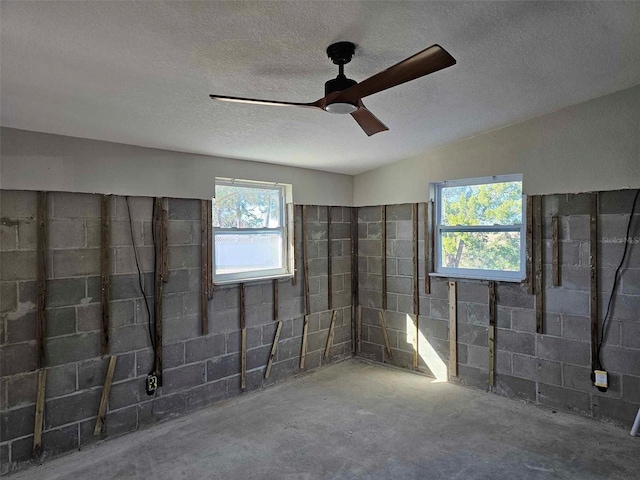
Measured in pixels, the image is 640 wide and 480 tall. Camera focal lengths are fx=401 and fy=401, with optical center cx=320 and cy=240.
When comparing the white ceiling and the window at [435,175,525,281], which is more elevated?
the white ceiling

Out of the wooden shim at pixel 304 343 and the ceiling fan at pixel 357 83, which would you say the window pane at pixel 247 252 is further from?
the ceiling fan at pixel 357 83

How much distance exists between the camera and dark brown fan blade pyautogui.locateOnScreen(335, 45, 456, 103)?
177 centimetres

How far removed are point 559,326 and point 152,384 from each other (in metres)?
3.89

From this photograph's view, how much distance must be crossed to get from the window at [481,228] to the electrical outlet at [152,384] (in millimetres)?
3292

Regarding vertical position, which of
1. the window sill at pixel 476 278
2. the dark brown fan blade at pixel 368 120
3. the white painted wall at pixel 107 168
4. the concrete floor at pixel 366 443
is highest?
the dark brown fan blade at pixel 368 120

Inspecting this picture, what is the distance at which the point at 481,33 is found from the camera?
2.32 m

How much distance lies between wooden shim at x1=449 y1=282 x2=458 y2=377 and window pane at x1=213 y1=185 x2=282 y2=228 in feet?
7.16

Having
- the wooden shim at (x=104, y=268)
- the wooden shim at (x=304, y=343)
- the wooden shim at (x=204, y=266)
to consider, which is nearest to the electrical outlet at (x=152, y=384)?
the wooden shim at (x=104, y=268)

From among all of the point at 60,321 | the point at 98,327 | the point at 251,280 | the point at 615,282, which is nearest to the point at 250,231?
the point at 251,280

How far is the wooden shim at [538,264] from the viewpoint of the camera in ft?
13.0

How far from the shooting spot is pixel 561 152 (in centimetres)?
379

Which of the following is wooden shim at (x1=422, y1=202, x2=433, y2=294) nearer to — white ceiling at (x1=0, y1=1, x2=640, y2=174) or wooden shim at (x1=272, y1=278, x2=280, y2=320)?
white ceiling at (x1=0, y1=1, x2=640, y2=174)

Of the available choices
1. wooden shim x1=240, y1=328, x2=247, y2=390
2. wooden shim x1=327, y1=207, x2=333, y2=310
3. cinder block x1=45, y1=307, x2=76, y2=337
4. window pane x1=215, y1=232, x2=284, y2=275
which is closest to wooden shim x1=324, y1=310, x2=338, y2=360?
wooden shim x1=327, y1=207, x2=333, y2=310

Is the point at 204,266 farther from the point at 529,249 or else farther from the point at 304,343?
the point at 529,249
